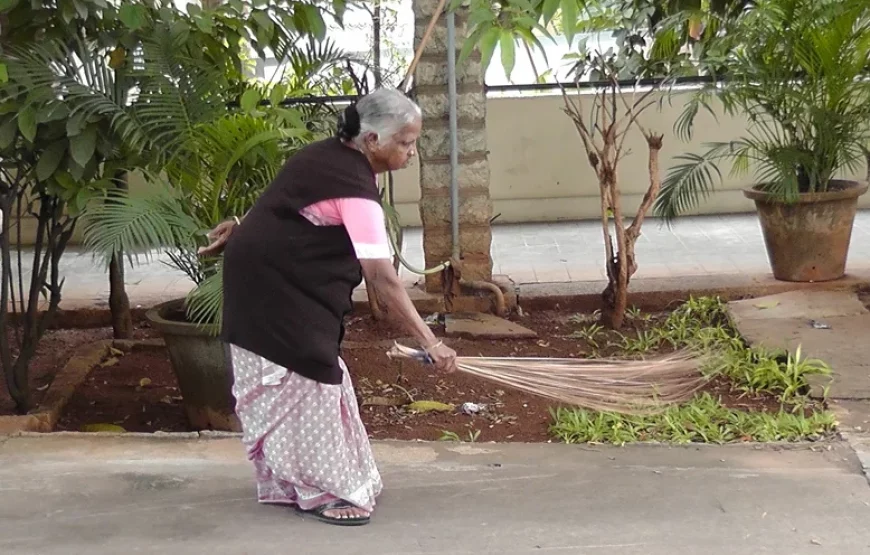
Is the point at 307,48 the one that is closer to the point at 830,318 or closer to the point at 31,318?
the point at 31,318

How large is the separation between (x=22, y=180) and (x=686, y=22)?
160 inches

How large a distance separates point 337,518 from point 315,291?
0.80 meters

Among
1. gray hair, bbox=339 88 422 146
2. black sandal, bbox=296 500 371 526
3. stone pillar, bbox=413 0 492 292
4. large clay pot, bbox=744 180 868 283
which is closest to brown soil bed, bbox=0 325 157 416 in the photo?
stone pillar, bbox=413 0 492 292

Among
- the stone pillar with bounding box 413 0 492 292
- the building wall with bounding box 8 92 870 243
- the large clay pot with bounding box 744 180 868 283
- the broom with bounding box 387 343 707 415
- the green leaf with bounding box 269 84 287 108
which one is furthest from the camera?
the building wall with bounding box 8 92 870 243

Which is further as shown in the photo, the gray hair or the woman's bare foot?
the woman's bare foot

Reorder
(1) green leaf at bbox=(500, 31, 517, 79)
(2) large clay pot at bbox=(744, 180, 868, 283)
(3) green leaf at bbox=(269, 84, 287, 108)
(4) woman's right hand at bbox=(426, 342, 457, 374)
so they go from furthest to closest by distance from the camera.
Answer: (2) large clay pot at bbox=(744, 180, 868, 283) < (3) green leaf at bbox=(269, 84, 287, 108) < (4) woman's right hand at bbox=(426, 342, 457, 374) < (1) green leaf at bbox=(500, 31, 517, 79)

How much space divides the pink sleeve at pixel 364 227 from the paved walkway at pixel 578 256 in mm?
3482

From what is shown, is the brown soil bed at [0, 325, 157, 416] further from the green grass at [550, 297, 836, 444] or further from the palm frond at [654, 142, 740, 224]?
the palm frond at [654, 142, 740, 224]

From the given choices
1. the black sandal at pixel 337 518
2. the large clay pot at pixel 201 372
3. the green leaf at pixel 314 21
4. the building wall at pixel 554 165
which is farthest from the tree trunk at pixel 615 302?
the building wall at pixel 554 165

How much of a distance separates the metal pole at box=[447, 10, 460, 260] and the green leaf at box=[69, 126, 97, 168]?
2.22 meters

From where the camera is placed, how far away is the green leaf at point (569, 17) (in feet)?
9.85

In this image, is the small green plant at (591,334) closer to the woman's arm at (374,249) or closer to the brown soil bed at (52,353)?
the brown soil bed at (52,353)

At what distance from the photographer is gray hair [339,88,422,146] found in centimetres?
313


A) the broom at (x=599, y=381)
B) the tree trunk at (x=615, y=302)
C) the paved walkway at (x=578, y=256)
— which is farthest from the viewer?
the paved walkway at (x=578, y=256)
